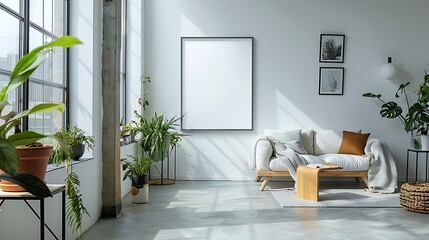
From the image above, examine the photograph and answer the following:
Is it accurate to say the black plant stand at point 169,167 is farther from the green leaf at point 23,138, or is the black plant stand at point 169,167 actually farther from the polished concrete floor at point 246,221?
the green leaf at point 23,138

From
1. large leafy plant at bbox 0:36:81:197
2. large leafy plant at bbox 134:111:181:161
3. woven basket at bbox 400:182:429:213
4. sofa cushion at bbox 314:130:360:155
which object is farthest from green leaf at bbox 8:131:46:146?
sofa cushion at bbox 314:130:360:155

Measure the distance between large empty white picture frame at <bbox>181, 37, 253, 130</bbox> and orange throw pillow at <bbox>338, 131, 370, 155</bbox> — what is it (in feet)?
4.70

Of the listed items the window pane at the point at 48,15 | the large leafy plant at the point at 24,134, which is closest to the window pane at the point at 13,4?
the window pane at the point at 48,15

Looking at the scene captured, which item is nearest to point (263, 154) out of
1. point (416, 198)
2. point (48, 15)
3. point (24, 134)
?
point (416, 198)

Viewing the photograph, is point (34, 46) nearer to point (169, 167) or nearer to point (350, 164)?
point (169, 167)

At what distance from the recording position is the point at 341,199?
18.8ft

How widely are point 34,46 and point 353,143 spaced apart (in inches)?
186

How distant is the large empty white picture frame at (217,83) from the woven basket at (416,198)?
2768 mm

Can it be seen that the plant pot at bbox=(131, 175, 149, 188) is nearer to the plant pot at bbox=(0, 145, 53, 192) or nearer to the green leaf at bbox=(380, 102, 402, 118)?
the plant pot at bbox=(0, 145, 53, 192)

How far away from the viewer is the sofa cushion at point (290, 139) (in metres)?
6.70

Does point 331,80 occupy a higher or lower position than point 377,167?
higher

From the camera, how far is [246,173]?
7375 millimetres

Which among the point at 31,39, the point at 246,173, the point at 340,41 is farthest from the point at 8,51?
the point at 340,41

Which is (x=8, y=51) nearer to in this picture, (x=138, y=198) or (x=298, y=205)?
(x=138, y=198)
